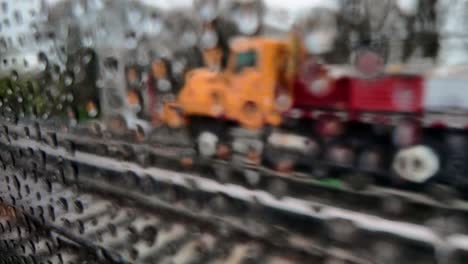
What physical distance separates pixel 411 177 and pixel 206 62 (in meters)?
0.33

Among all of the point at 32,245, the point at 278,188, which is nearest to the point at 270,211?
the point at 278,188

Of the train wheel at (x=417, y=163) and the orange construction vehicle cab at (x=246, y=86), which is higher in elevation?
the orange construction vehicle cab at (x=246, y=86)

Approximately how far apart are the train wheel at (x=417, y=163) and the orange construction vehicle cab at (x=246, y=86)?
168mm

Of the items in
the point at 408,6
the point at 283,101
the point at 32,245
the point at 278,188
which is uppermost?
the point at 408,6

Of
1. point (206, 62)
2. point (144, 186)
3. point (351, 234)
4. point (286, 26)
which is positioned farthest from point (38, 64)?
point (351, 234)

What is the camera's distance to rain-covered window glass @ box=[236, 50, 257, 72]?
19.3 inches

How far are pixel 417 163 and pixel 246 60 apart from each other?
271mm

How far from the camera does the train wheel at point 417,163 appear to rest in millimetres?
467

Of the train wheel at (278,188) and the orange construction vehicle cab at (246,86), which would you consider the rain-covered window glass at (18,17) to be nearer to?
the orange construction vehicle cab at (246,86)

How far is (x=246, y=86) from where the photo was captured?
1.66 ft

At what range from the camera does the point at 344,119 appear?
49 centimetres

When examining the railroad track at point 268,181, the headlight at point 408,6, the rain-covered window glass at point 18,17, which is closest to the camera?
the headlight at point 408,6

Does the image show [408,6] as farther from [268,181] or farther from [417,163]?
[268,181]

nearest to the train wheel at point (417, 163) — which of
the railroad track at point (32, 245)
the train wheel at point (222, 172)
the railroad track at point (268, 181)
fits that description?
the railroad track at point (268, 181)
